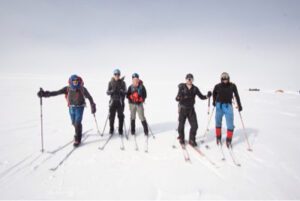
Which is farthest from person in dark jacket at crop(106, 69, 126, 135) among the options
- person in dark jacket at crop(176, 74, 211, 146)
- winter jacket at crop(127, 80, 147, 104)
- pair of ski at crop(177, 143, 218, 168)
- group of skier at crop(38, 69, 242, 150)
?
pair of ski at crop(177, 143, 218, 168)

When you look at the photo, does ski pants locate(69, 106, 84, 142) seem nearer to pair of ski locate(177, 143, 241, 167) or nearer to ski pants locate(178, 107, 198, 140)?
ski pants locate(178, 107, 198, 140)

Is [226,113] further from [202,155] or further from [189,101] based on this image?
[202,155]

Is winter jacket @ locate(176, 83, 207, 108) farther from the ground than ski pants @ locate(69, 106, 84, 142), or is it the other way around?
winter jacket @ locate(176, 83, 207, 108)

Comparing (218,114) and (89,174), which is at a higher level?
(218,114)

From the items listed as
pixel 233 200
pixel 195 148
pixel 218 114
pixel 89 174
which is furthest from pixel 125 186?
pixel 218 114

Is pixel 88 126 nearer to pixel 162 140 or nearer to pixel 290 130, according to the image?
pixel 162 140

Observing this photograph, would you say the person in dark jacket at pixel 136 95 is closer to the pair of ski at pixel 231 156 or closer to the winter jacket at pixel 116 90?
the winter jacket at pixel 116 90

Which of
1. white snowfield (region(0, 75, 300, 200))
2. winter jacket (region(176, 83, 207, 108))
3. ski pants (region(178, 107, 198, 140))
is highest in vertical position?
winter jacket (region(176, 83, 207, 108))

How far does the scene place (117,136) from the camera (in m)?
7.02

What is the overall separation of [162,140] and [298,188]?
4.17 meters

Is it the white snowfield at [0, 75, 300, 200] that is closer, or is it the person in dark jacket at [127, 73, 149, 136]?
the white snowfield at [0, 75, 300, 200]

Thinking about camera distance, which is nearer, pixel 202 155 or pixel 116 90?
pixel 202 155

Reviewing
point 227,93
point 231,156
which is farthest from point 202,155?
point 227,93

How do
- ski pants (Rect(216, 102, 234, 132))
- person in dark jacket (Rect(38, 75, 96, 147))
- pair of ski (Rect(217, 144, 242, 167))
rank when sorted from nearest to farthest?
pair of ski (Rect(217, 144, 242, 167))
ski pants (Rect(216, 102, 234, 132))
person in dark jacket (Rect(38, 75, 96, 147))
